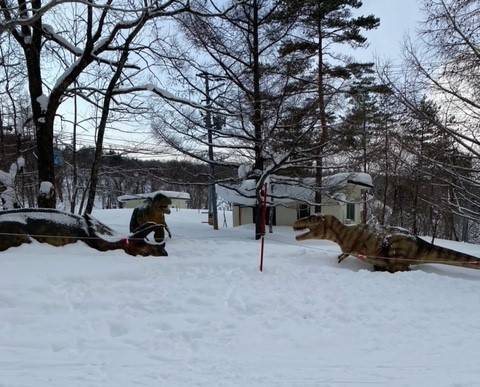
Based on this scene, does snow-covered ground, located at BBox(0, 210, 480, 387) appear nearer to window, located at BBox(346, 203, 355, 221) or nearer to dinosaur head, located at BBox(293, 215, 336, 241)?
dinosaur head, located at BBox(293, 215, 336, 241)

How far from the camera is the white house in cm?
1598

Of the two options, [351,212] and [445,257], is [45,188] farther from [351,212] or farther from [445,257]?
[351,212]

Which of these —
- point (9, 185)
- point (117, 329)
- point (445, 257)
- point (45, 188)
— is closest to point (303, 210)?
point (9, 185)

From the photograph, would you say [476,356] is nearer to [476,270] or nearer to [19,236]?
[476,270]

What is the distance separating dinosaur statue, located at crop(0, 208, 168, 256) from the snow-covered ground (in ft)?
0.78

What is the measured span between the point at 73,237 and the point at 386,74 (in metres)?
7.29

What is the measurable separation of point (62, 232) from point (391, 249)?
651 cm

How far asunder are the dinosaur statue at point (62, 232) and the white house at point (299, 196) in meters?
6.47

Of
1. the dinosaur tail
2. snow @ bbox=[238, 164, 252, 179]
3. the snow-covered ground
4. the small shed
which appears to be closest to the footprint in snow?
the snow-covered ground

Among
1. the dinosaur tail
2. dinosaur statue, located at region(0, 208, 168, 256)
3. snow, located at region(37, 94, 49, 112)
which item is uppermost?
snow, located at region(37, 94, 49, 112)

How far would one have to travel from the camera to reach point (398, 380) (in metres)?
4.03

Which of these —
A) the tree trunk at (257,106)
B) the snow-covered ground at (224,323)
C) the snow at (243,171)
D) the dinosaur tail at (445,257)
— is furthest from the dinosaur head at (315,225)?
the snow at (243,171)

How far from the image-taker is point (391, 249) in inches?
356

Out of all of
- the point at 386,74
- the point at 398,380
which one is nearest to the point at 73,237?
the point at 398,380
